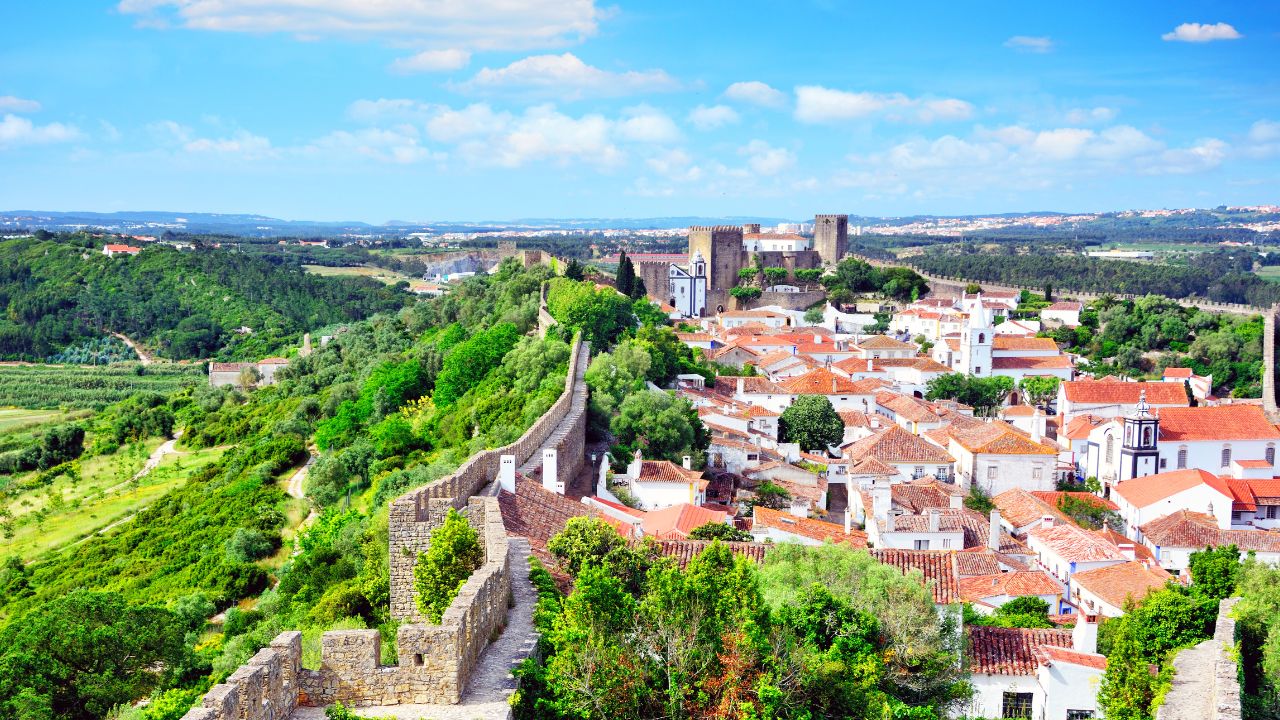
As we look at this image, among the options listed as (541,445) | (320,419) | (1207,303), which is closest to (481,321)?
(320,419)

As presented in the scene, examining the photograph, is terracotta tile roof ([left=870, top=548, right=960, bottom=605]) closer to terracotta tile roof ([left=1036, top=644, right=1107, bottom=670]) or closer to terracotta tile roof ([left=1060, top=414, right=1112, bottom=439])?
terracotta tile roof ([left=1036, top=644, right=1107, bottom=670])

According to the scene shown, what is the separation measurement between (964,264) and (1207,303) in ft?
84.2

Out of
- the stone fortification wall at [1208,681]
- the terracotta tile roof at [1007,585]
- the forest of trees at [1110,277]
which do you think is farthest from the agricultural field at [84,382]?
the forest of trees at [1110,277]

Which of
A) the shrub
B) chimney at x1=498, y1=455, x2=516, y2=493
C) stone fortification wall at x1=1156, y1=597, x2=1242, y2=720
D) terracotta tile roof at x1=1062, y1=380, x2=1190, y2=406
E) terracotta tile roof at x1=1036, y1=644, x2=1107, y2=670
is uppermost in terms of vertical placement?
the shrub

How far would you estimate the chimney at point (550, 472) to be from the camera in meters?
16.1

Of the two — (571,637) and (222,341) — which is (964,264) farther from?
(571,637)

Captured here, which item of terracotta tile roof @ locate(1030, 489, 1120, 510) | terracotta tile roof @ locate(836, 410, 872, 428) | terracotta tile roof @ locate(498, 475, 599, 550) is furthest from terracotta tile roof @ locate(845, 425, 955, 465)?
terracotta tile roof @ locate(498, 475, 599, 550)

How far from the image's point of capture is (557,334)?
29.4 metres

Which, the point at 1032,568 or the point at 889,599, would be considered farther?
the point at 1032,568

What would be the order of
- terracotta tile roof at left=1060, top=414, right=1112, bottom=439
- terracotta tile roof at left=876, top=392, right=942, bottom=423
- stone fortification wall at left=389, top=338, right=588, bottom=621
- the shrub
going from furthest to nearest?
1. terracotta tile roof at left=876, top=392, right=942, bottom=423
2. terracotta tile roof at left=1060, top=414, right=1112, bottom=439
3. stone fortification wall at left=389, top=338, right=588, bottom=621
4. the shrub

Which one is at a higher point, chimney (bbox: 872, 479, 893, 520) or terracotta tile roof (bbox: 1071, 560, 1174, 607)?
chimney (bbox: 872, 479, 893, 520)

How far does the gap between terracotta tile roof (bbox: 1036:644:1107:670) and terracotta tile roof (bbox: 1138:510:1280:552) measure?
12.0 m

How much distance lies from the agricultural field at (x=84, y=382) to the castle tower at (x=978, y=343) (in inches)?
1452

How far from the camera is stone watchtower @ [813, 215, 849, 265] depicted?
67312 millimetres
